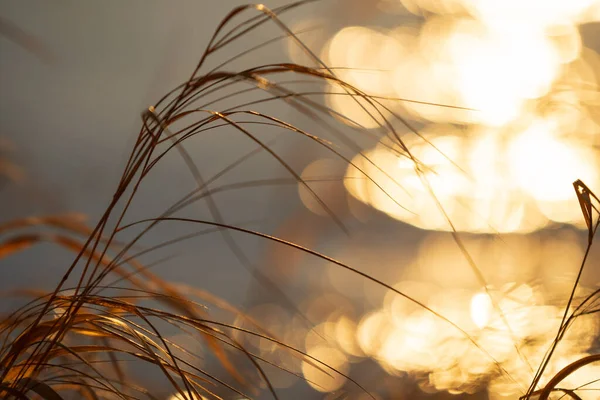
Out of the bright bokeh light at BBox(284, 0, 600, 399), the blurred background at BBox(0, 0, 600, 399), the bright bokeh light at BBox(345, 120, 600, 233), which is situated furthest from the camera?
the bright bokeh light at BBox(345, 120, 600, 233)

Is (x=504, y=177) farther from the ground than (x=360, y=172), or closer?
farther from the ground

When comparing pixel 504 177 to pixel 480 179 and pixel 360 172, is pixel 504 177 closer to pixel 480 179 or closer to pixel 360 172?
pixel 480 179

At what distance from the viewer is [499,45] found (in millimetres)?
11852

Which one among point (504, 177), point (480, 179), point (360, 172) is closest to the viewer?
point (360, 172)

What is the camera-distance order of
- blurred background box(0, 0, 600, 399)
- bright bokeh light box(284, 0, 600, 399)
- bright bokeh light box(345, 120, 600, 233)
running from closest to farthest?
bright bokeh light box(284, 0, 600, 399)
blurred background box(0, 0, 600, 399)
bright bokeh light box(345, 120, 600, 233)

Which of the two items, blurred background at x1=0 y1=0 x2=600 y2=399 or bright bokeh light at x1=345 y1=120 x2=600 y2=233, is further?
bright bokeh light at x1=345 y1=120 x2=600 y2=233

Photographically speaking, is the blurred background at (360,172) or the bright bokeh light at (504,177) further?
the bright bokeh light at (504,177)

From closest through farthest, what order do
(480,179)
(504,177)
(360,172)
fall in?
(360,172)
(480,179)
(504,177)

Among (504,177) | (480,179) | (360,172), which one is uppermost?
(504,177)

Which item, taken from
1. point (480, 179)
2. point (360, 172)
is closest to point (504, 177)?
point (480, 179)

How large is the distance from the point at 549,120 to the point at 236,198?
13.8ft

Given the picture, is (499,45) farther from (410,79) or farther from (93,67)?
(93,67)

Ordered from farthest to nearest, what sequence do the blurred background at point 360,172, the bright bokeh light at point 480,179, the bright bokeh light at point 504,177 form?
the bright bokeh light at point 504,177, the blurred background at point 360,172, the bright bokeh light at point 480,179

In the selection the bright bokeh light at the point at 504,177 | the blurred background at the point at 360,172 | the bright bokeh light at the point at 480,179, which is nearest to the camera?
the bright bokeh light at the point at 480,179
